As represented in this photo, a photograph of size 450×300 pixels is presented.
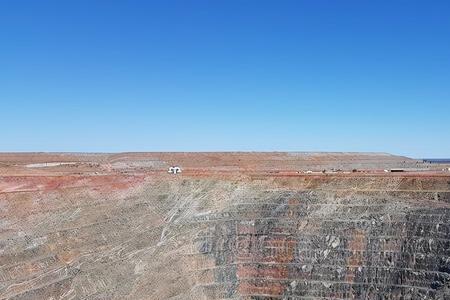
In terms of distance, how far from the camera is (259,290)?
1758 inches

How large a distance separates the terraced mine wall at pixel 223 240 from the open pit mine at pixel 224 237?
3.6 inches

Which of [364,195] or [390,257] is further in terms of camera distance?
[364,195]

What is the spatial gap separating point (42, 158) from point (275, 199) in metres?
52.8

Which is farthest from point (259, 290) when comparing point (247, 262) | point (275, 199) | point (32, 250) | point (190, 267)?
point (32, 250)

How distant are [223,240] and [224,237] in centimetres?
32

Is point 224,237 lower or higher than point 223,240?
higher

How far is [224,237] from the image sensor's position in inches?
1866

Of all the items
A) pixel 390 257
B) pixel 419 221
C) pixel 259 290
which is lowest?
pixel 259 290

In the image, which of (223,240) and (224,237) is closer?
(223,240)

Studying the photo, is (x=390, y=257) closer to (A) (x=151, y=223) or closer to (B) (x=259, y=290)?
(B) (x=259, y=290)

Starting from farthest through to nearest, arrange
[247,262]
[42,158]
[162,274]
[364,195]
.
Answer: [42,158], [364,195], [247,262], [162,274]

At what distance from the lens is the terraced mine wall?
40.1 metres

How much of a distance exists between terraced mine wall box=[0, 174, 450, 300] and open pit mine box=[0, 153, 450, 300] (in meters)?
0.09

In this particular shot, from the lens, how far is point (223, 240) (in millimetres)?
47219
